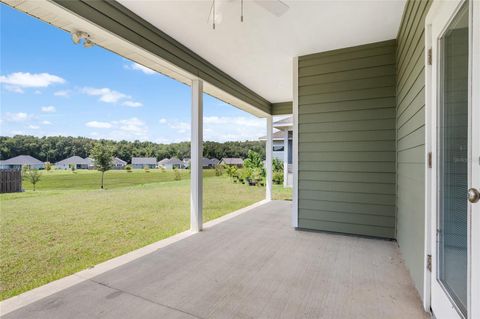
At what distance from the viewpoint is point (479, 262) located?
3.49ft

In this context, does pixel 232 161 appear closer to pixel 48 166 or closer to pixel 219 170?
pixel 219 170

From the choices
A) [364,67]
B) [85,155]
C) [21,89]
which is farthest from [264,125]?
[21,89]

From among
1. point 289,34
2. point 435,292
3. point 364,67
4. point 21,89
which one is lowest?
point 435,292

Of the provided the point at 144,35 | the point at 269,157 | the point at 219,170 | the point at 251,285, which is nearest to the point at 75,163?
the point at 144,35

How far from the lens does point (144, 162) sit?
12.8ft

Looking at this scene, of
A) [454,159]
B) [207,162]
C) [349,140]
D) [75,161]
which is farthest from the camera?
[207,162]

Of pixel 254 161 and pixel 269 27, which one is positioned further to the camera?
pixel 254 161

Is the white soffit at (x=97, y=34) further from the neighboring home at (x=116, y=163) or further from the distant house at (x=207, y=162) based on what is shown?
the neighboring home at (x=116, y=163)

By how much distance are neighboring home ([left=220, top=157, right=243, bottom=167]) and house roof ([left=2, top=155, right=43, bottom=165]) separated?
3.73m

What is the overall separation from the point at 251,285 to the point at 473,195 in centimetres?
169

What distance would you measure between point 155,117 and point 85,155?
1319 mm

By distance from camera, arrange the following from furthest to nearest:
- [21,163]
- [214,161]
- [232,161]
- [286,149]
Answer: [286,149] < [232,161] < [214,161] < [21,163]

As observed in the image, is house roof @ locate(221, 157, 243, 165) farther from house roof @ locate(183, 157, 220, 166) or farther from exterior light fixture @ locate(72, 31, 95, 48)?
exterior light fixture @ locate(72, 31, 95, 48)

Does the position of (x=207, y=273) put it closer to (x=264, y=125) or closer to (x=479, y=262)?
(x=479, y=262)
